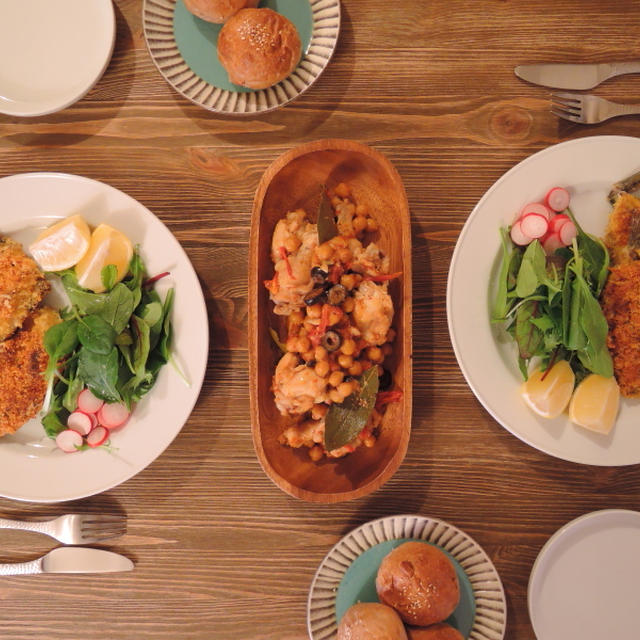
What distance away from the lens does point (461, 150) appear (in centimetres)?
200

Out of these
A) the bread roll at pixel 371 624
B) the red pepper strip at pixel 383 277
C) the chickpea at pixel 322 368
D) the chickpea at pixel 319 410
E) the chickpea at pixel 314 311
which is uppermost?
the red pepper strip at pixel 383 277

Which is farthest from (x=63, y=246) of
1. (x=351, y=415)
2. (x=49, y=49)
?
(x=351, y=415)

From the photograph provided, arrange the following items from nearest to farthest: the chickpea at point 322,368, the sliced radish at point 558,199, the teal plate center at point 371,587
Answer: the chickpea at point 322,368, the sliced radish at point 558,199, the teal plate center at point 371,587

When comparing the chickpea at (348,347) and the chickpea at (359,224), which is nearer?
the chickpea at (348,347)

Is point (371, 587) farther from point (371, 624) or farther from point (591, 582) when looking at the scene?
point (591, 582)

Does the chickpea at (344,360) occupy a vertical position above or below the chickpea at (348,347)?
below

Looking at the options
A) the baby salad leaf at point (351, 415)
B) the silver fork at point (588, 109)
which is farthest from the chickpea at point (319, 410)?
the silver fork at point (588, 109)

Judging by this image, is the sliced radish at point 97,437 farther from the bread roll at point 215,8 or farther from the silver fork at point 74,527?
the bread roll at point 215,8

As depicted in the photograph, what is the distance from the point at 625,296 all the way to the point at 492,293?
0.41m

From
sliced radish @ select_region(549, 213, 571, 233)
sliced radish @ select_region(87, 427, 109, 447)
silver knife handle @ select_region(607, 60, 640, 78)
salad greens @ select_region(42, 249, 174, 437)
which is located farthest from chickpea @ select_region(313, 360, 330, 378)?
silver knife handle @ select_region(607, 60, 640, 78)

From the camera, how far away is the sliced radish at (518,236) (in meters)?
1.82

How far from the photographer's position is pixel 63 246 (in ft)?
5.92

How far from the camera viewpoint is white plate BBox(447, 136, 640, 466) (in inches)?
71.7

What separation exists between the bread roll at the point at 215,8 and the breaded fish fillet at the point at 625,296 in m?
1.41
